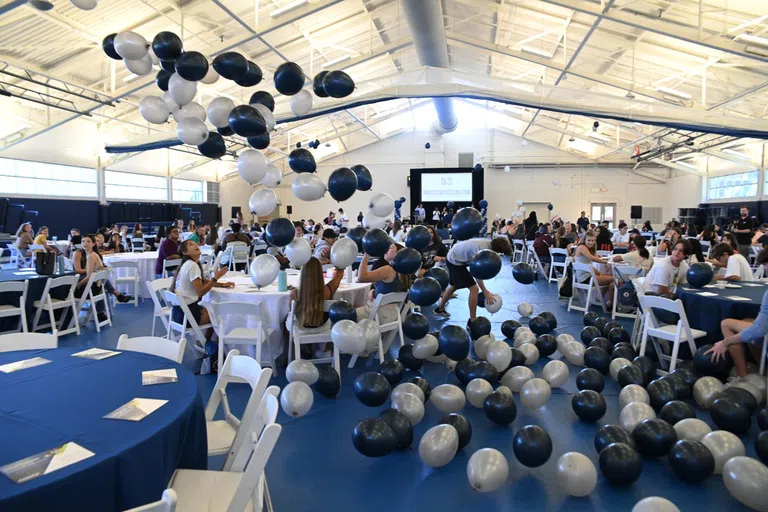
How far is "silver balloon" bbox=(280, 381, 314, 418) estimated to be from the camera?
10.3 ft

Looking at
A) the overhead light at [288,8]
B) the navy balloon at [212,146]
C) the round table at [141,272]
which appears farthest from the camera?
the overhead light at [288,8]

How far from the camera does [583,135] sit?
1920cm

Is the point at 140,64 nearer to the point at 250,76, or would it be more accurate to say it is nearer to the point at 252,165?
the point at 250,76

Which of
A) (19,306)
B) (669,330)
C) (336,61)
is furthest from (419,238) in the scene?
(336,61)

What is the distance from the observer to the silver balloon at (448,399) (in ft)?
10.8

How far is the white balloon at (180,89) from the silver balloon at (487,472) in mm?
3606

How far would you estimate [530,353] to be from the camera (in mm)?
4223

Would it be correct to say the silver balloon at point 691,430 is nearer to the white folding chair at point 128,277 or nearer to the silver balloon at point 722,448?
the silver balloon at point 722,448

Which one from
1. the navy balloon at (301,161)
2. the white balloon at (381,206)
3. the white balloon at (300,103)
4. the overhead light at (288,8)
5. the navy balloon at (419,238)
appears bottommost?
the navy balloon at (419,238)

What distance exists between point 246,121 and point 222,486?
2.69m

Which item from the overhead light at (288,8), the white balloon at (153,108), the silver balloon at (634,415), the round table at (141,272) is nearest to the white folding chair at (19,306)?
the white balloon at (153,108)

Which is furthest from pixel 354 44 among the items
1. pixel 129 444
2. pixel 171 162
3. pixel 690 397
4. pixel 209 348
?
pixel 129 444

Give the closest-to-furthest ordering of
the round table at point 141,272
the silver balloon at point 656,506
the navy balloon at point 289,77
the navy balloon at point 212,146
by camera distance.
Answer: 1. the silver balloon at point 656,506
2. the navy balloon at point 289,77
3. the navy balloon at point 212,146
4. the round table at point 141,272

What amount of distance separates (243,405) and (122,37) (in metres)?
3.12
